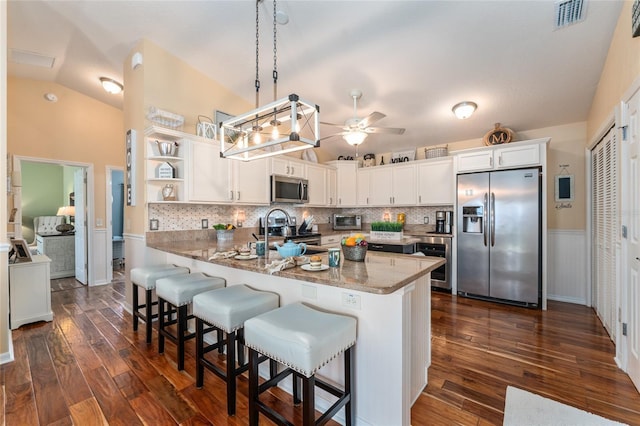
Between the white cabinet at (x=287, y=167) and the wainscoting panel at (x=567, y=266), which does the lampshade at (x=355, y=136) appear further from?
the wainscoting panel at (x=567, y=266)

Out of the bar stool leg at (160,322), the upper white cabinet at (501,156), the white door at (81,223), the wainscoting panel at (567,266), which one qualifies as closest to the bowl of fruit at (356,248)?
the bar stool leg at (160,322)

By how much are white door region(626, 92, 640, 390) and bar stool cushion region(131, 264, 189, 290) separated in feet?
12.1

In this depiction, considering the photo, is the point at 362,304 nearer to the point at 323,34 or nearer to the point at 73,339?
the point at 323,34

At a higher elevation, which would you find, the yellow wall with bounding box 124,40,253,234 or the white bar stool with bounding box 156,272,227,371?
the yellow wall with bounding box 124,40,253,234

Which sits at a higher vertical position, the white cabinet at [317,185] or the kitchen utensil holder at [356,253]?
the white cabinet at [317,185]

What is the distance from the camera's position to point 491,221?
12.5 feet

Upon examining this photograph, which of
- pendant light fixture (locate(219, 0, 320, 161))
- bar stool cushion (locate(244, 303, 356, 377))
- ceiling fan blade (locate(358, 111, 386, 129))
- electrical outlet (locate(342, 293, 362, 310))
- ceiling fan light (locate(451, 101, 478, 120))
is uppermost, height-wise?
ceiling fan light (locate(451, 101, 478, 120))

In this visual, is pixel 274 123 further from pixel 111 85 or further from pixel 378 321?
pixel 111 85

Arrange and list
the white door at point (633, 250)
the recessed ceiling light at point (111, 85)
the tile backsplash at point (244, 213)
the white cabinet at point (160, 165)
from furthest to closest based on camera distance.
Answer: the recessed ceiling light at point (111, 85)
the tile backsplash at point (244, 213)
the white cabinet at point (160, 165)
the white door at point (633, 250)

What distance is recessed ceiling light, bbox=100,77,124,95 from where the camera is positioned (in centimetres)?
403

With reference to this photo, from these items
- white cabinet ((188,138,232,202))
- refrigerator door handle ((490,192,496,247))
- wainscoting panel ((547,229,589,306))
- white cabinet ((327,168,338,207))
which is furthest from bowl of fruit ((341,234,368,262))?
wainscoting panel ((547,229,589,306))

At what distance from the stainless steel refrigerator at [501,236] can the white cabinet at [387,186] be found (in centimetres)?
89

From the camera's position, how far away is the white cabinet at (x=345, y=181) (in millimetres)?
5438

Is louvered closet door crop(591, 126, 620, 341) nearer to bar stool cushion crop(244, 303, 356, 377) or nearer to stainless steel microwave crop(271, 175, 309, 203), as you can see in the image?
bar stool cushion crop(244, 303, 356, 377)
